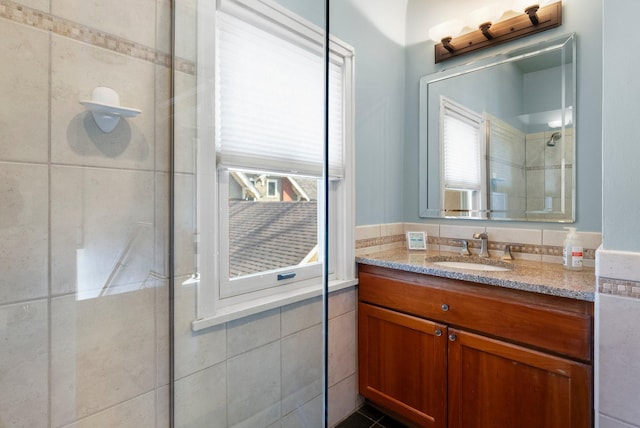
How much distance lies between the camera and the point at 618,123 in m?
1.05

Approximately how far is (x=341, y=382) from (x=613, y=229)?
4.60ft

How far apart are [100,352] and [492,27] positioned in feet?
7.72

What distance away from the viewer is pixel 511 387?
1246mm

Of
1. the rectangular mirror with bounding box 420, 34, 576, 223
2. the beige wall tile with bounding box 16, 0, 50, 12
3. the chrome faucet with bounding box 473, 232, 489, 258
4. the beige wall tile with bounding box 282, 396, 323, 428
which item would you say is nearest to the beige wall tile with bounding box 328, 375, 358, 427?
the beige wall tile with bounding box 282, 396, 323, 428

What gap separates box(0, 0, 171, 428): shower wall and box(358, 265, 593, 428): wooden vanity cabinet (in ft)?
3.48

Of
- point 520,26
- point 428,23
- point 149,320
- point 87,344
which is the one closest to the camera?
point 87,344

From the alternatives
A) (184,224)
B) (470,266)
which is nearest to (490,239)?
(470,266)

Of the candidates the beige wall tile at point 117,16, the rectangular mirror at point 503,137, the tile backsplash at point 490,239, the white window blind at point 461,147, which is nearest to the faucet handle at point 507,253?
the tile backsplash at point 490,239

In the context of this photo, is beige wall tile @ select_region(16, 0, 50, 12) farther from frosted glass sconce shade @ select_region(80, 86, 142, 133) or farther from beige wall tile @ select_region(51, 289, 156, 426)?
beige wall tile @ select_region(51, 289, 156, 426)

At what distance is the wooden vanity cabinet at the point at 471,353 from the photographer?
112 cm

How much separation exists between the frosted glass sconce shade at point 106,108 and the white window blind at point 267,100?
32cm

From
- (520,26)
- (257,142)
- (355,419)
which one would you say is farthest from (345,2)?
(355,419)

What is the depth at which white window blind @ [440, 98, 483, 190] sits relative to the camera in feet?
6.15

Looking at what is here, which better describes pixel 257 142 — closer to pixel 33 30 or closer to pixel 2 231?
pixel 33 30
